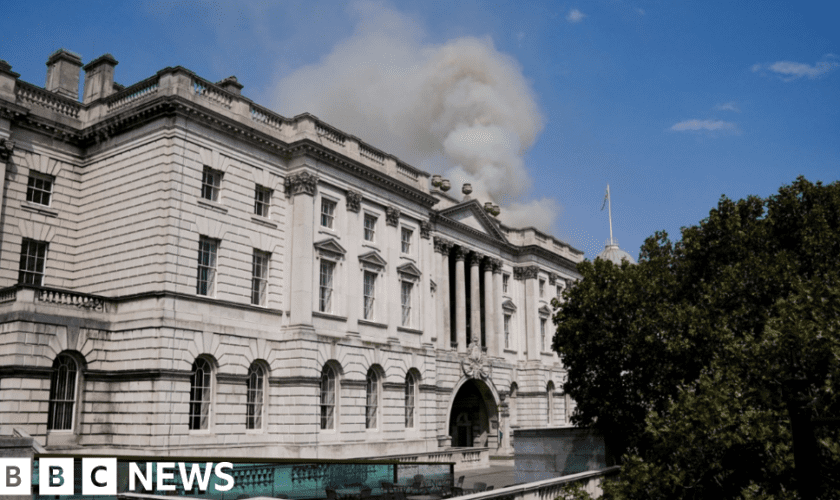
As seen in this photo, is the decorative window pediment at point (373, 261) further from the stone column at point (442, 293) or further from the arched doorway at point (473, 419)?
the arched doorway at point (473, 419)

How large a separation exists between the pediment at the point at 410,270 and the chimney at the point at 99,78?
1722 centimetres

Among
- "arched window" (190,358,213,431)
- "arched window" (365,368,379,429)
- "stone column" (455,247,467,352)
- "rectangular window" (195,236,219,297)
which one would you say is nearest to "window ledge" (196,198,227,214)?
"rectangular window" (195,236,219,297)

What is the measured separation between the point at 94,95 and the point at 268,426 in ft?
57.0

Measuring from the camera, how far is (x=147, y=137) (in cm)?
3062

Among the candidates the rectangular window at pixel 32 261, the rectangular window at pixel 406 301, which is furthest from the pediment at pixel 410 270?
the rectangular window at pixel 32 261

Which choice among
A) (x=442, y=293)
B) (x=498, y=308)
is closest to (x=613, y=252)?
(x=498, y=308)

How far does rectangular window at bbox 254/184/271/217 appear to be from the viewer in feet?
112

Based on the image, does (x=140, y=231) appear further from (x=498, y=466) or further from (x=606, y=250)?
(x=606, y=250)

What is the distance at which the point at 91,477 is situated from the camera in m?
15.6

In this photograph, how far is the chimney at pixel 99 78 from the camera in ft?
112

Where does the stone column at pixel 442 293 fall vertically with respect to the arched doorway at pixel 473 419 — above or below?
above

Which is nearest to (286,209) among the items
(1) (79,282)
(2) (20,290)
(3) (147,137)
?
(3) (147,137)

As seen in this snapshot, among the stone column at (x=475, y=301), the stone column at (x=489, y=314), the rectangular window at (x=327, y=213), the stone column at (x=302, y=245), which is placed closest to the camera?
the stone column at (x=302, y=245)

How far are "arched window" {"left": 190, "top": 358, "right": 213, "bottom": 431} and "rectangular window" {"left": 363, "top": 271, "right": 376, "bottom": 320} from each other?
10.3 m
